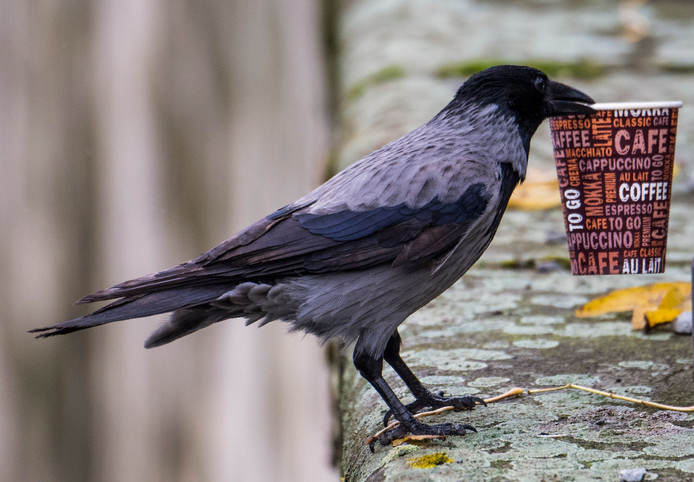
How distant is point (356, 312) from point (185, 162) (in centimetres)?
302

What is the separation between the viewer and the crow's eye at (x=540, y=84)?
262 centimetres

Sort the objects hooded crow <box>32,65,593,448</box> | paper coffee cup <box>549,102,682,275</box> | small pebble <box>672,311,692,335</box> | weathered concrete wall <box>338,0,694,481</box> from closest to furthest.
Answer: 1. weathered concrete wall <box>338,0,694,481</box>
2. hooded crow <box>32,65,593,448</box>
3. paper coffee cup <box>549,102,682,275</box>
4. small pebble <box>672,311,692,335</box>

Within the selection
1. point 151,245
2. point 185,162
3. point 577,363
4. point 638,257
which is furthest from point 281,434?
point 638,257

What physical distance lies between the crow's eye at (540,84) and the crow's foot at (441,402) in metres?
0.87

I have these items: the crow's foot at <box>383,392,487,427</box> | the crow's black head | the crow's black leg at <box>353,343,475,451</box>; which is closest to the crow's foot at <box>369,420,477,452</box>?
the crow's black leg at <box>353,343,475,451</box>

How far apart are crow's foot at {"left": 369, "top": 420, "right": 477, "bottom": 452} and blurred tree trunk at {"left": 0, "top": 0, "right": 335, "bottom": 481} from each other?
2044mm

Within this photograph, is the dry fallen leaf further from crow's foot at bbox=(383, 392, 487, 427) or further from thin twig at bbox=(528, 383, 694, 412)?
crow's foot at bbox=(383, 392, 487, 427)

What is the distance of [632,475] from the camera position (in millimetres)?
1874

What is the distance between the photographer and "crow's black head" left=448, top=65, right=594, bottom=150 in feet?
8.51

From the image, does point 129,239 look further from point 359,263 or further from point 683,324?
point 683,324

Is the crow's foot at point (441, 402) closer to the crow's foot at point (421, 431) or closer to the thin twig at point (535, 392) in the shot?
the thin twig at point (535, 392)

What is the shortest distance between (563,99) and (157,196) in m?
2.92

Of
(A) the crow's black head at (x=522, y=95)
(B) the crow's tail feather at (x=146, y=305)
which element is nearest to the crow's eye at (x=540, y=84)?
(A) the crow's black head at (x=522, y=95)

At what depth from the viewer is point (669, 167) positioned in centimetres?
248
